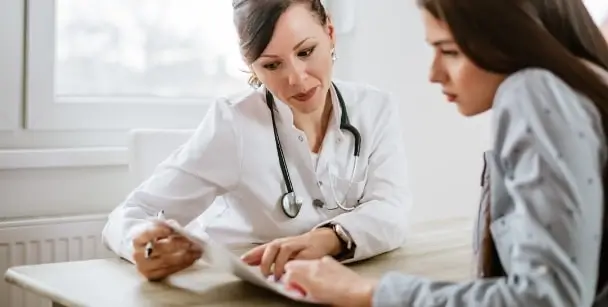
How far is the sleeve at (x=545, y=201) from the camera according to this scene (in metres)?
0.85

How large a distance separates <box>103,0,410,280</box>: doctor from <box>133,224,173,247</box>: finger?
94mm

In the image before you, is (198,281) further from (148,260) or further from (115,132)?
(115,132)

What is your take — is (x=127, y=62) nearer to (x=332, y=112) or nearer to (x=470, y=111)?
(x=332, y=112)

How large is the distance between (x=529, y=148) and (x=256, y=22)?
80cm

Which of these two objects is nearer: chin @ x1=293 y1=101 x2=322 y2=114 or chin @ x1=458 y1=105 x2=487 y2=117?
chin @ x1=458 y1=105 x2=487 y2=117

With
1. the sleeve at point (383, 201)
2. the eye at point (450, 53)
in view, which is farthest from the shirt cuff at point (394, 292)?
the sleeve at point (383, 201)

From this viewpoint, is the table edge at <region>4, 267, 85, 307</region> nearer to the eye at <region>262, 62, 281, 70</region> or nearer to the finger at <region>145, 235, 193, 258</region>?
the finger at <region>145, 235, 193, 258</region>

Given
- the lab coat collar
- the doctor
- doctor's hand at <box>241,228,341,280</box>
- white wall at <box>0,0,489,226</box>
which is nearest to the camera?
doctor's hand at <box>241,228,341,280</box>

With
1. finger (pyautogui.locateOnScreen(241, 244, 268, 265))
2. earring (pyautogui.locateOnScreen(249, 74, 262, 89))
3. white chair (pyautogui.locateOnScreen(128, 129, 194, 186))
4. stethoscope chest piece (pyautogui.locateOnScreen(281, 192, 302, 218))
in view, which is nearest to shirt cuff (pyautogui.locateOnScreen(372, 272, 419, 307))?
finger (pyautogui.locateOnScreen(241, 244, 268, 265))

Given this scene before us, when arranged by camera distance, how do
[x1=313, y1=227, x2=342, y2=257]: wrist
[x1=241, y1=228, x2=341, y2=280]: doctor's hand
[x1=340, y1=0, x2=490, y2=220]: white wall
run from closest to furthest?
[x1=241, y1=228, x2=341, y2=280]: doctor's hand → [x1=313, y1=227, x2=342, y2=257]: wrist → [x1=340, y1=0, x2=490, y2=220]: white wall

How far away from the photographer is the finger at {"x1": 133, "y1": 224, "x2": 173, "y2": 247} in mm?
1373

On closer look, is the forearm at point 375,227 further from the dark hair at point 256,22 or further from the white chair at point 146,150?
the white chair at point 146,150

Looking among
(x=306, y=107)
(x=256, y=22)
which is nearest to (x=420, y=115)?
(x=306, y=107)

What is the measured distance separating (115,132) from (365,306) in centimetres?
141
